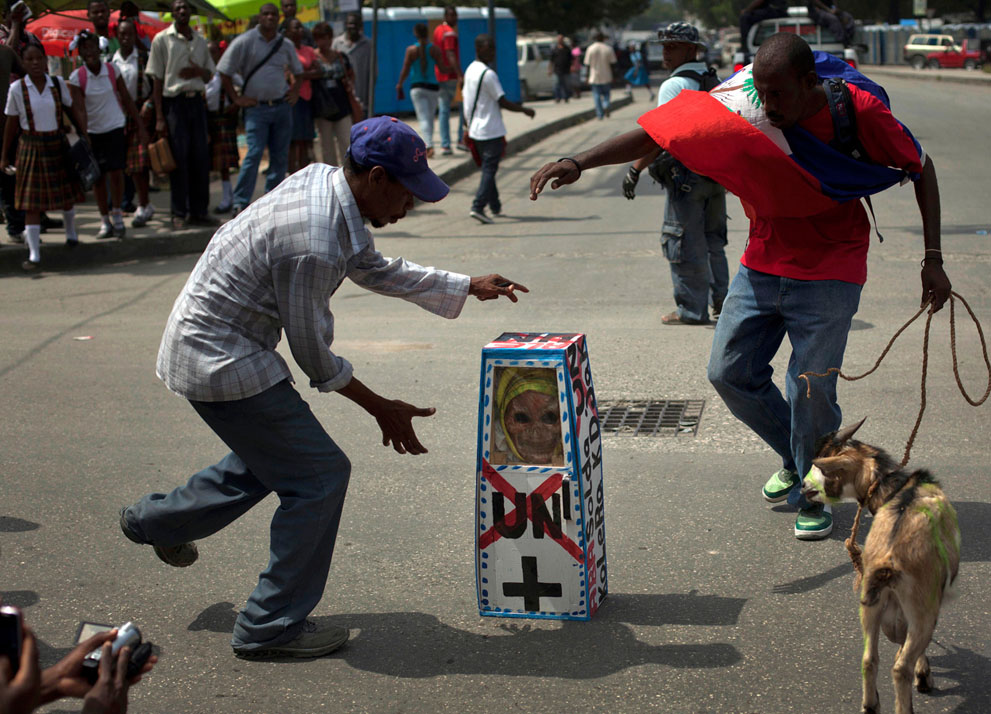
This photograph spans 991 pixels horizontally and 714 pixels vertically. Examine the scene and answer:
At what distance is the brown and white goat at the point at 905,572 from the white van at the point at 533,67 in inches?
1340

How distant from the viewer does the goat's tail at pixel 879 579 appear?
295 centimetres

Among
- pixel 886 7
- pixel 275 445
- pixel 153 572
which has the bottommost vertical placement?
pixel 153 572

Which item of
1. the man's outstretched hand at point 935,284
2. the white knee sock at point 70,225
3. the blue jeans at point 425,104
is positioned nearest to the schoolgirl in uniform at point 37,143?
the white knee sock at point 70,225

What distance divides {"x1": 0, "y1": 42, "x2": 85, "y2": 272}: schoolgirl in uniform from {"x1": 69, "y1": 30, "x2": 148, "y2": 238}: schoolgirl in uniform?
34 cm

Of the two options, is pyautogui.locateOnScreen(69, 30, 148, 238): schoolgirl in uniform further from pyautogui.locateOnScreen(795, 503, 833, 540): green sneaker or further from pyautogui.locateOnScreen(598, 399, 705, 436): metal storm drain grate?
pyautogui.locateOnScreen(795, 503, 833, 540): green sneaker

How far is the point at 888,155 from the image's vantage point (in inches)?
156

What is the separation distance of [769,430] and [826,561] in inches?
24.5

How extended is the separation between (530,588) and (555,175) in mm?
1434

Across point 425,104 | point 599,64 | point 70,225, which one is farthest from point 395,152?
point 599,64

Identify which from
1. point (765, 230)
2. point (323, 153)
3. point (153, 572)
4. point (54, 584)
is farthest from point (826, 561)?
point (323, 153)

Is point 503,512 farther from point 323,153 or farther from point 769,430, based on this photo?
point 323,153

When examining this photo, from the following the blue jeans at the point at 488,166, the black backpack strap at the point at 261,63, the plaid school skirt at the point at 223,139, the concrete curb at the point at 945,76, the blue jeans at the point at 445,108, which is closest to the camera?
the black backpack strap at the point at 261,63

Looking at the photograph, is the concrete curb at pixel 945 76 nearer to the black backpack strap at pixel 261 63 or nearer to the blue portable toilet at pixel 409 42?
the blue portable toilet at pixel 409 42

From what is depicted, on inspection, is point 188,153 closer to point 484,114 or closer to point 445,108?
point 484,114
